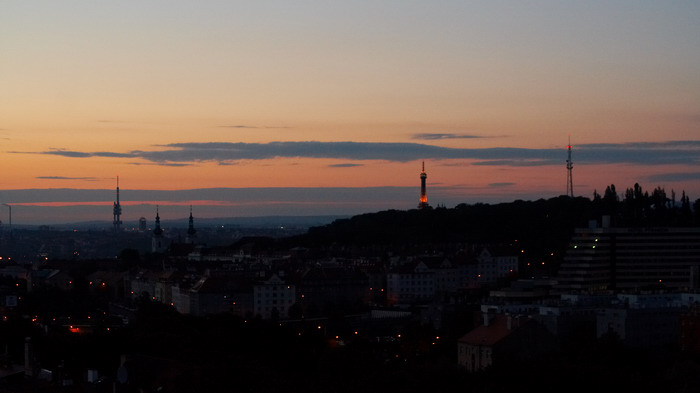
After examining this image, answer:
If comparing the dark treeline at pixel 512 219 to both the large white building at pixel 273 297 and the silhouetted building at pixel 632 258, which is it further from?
the large white building at pixel 273 297

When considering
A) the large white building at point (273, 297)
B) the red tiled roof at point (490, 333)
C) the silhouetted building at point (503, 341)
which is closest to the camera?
the silhouetted building at point (503, 341)

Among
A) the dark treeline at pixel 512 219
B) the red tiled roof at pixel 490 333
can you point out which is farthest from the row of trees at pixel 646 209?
the red tiled roof at pixel 490 333

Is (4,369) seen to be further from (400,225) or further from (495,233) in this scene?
(400,225)

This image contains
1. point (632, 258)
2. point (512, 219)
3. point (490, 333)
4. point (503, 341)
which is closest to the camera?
point (503, 341)

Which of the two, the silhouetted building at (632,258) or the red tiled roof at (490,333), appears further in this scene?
the silhouetted building at (632,258)

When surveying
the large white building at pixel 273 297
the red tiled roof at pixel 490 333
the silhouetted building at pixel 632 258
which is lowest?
the large white building at pixel 273 297

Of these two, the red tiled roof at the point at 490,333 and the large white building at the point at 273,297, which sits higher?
the red tiled roof at the point at 490,333

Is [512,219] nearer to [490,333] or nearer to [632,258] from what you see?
[632,258]

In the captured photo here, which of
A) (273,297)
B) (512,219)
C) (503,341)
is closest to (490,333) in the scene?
(503,341)

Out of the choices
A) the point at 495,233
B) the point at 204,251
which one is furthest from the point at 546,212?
the point at 204,251

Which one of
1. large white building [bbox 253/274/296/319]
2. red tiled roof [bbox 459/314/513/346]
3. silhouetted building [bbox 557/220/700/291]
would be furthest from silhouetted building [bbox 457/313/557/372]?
silhouetted building [bbox 557/220/700/291]

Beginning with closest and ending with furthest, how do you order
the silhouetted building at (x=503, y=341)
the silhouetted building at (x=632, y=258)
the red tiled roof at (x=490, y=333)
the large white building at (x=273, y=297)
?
the silhouetted building at (x=503, y=341) → the red tiled roof at (x=490, y=333) → the large white building at (x=273, y=297) → the silhouetted building at (x=632, y=258)

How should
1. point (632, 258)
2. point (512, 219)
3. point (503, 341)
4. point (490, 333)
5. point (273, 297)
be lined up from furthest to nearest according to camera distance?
point (512, 219)
point (632, 258)
point (273, 297)
point (490, 333)
point (503, 341)
